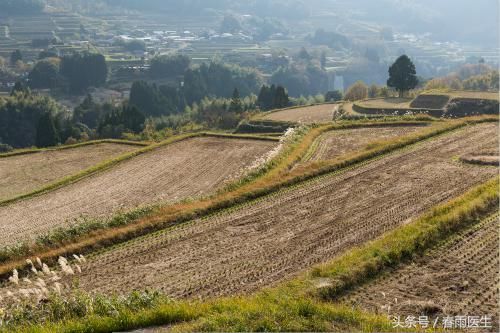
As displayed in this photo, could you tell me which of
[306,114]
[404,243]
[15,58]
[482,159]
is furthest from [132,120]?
[15,58]

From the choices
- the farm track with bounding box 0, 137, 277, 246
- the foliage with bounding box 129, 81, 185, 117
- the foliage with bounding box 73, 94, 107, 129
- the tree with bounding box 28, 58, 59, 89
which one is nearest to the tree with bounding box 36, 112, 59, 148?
the farm track with bounding box 0, 137, 277, 246

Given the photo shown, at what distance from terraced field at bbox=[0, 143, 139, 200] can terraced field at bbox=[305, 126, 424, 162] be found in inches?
451

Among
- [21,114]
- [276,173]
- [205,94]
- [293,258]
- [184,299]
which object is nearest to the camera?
[184,299]

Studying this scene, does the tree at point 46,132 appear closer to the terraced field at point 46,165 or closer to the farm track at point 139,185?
the terraced field at point 46,165

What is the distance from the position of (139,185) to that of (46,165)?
8582mm

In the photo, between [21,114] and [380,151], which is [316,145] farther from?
[21,114]

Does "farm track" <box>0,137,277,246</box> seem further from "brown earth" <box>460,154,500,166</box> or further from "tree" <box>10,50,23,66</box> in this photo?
"tree" <box>10,50,23,66</box>

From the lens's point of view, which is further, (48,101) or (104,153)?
(48,101)

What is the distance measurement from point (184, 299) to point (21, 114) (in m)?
73.3

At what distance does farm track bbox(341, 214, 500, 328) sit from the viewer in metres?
12.1

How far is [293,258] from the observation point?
15.3m

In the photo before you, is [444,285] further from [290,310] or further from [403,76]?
[403,76]

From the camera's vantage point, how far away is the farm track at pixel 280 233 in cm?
1428

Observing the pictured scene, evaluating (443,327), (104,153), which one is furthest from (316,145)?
(443,327)
